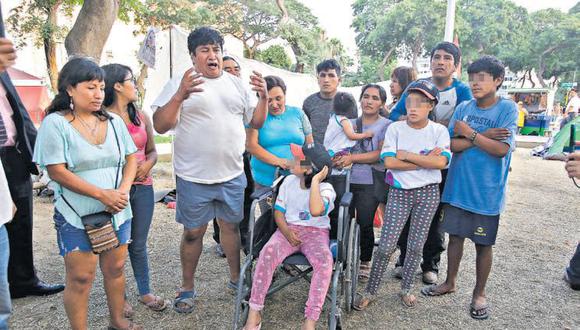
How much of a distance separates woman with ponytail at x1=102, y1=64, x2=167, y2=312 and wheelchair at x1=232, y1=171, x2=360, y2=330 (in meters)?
0.72

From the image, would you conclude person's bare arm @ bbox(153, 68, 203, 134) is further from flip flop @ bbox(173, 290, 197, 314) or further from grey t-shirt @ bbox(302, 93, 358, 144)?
grey t-shirt @ bbox(302, 93, 358, 144)

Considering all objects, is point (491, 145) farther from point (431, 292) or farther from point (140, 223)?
point (140, 223)

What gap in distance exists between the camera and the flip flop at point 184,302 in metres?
2.78

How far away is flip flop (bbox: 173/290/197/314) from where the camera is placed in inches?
110

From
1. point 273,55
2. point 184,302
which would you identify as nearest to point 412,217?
point 184,302

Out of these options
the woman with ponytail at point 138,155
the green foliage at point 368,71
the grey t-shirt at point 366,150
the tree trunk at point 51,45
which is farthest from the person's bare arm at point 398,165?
the green foliage at point 368,71

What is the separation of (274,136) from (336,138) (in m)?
0.50

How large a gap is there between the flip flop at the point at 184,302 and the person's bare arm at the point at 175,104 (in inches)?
47.5

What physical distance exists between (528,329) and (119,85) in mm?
3218

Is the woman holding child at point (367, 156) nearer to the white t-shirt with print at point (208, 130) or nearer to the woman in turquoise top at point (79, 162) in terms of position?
the white t-shirt with print at point (208, 130)

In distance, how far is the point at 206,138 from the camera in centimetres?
259

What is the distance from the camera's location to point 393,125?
282 centimetres

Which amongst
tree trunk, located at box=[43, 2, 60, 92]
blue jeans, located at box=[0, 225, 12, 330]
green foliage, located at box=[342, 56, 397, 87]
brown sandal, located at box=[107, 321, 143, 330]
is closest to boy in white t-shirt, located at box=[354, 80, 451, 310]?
brown sandal, located at box=[107, 321, 143, 330]

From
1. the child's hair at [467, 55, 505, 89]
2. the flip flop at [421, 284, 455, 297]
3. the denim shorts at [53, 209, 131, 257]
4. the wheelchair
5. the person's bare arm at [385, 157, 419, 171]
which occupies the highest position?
the child's hair at [467, 55, 505, 89]
